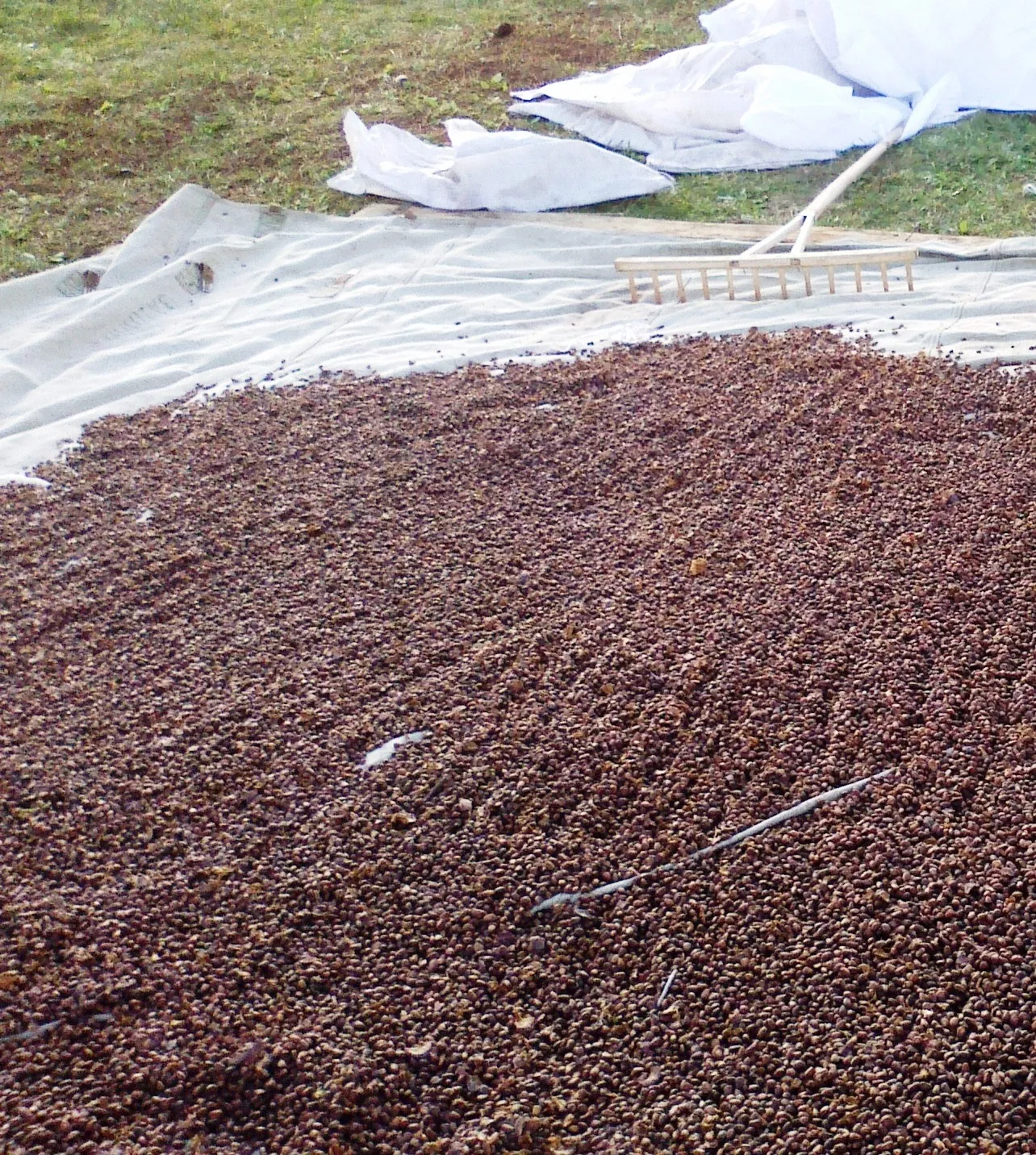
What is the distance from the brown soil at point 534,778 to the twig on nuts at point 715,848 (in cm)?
3

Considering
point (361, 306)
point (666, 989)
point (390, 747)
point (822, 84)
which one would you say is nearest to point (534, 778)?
point (390, 747)

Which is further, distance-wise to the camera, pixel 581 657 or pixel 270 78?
pixel 270 78

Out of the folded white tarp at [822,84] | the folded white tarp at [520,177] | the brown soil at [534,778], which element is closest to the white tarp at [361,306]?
the folded white tarp at [520,177]

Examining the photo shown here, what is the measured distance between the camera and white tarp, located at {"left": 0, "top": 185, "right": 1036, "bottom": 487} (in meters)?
4.22

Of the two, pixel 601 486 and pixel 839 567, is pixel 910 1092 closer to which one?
pixel 839 567

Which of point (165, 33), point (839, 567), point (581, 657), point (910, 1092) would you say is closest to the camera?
point (910, 1092)

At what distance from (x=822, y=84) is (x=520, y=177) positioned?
5.58 feet

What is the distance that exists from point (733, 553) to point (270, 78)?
6097 millimetres

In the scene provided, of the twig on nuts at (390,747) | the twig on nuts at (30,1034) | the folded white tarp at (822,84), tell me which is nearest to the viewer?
the twig on nuts at (30,1034)

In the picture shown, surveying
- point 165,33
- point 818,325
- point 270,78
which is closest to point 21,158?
point 270,78

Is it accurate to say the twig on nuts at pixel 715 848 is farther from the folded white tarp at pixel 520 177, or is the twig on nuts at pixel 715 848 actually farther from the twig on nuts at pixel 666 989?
the folded white tarp at pixel 520 177

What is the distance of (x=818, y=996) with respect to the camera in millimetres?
1988

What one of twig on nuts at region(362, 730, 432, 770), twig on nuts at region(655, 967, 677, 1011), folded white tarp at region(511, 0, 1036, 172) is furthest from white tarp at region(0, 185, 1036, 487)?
twig on nuts at region(655, 967, 677, 1011)

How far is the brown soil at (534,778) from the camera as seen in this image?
1919 mm
